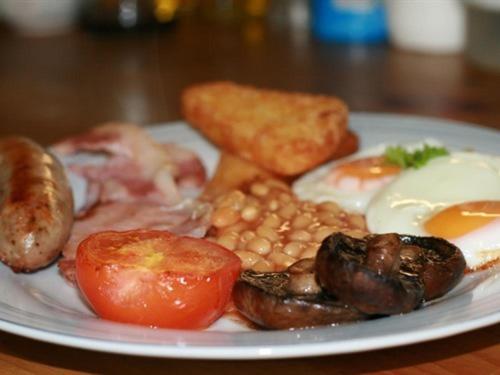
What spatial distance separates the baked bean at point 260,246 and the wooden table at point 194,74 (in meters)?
1.35

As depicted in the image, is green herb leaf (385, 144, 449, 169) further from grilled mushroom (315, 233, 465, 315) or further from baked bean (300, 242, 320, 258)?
grilled mushroom (315, 233, 465, 315)

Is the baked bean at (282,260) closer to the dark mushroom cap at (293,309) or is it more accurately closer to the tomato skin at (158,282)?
the tomato skin at (158,282)

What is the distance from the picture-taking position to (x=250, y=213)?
7.27 feet

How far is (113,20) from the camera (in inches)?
205

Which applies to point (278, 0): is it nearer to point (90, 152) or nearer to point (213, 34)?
point (213, 34)

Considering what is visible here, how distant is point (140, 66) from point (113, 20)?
0.81 meters

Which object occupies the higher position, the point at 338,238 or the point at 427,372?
the point at 338,238

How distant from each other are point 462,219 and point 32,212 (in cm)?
85

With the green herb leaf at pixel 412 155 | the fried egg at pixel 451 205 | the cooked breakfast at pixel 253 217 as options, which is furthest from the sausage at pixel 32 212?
the green herb leaf at pixel 412 155

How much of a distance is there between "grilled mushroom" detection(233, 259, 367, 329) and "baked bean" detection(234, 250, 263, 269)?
289 mm

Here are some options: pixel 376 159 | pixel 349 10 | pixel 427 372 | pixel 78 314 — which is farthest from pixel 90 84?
pixel 427 372

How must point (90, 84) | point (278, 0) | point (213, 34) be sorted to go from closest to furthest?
1. point (90, 84)
2. point (213, 34)
3. point (278, 0)

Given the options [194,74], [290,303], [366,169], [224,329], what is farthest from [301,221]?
[194,74]

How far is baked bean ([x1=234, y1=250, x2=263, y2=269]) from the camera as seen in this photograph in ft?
6.54
